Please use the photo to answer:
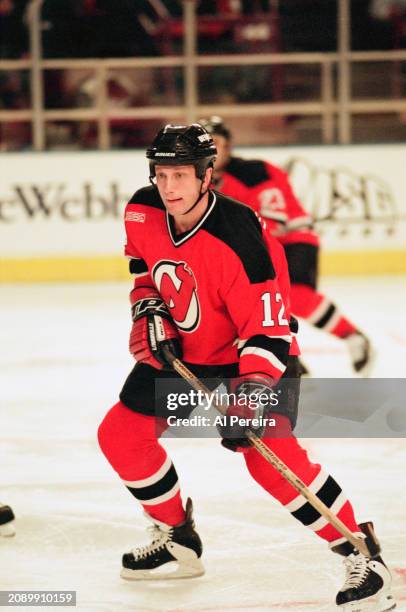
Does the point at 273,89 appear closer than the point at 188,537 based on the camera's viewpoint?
No

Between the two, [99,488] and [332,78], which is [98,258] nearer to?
[332,78]

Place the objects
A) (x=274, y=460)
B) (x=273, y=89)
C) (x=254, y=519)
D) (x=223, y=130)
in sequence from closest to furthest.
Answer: (x=274, y=460), (x=254, y=519), (x=223, y=130), (x=273, y=89)

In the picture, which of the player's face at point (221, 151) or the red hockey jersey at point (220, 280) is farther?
the player's face at point (221, 151)

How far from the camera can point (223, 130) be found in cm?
402

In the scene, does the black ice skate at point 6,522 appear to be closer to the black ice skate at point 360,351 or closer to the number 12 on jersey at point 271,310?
the number 12 on jersey at point 271,310

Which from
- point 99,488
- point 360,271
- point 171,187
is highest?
point 171,187

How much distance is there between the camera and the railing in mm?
8000

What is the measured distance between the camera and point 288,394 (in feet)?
7.77

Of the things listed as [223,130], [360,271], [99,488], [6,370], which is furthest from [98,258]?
[99,488]

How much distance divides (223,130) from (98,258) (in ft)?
12.4

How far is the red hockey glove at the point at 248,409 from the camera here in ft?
7.31

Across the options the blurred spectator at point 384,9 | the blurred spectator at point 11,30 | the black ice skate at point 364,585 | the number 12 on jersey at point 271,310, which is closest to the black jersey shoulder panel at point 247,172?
the number 12 on jersey at point 271,310

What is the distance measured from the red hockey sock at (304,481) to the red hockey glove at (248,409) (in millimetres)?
73

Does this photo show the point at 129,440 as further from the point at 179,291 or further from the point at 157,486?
the point at 179,291
